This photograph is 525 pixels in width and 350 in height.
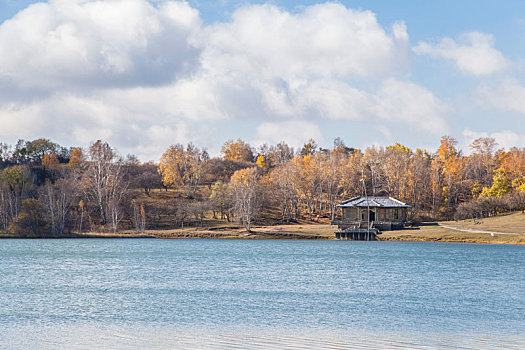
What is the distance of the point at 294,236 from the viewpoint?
288ft

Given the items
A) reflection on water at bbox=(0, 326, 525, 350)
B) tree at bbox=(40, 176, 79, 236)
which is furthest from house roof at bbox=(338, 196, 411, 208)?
reflection on water at bbox=(0, 326, 525, 350)

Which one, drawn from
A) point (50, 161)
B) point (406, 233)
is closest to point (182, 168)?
point (50, 161)

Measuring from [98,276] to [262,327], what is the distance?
70.9 feet

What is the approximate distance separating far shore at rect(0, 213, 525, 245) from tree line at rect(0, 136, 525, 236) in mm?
3590

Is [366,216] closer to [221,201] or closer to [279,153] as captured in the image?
[221,201]

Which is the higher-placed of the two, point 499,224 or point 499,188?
point 499,188

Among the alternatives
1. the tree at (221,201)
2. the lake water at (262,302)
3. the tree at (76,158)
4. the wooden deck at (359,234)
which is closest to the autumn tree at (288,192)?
the tree at (221,201)

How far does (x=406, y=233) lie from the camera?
274 ft

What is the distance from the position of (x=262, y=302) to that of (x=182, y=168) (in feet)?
334

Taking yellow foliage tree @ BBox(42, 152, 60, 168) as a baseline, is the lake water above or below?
below

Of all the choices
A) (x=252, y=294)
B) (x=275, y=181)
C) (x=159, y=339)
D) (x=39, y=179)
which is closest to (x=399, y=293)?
(x=252, y=294)

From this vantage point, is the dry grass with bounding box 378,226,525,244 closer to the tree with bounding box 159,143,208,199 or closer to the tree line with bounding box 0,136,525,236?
the tree line with bounding box 0,136,525,236

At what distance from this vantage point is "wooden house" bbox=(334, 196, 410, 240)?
89.6 metres

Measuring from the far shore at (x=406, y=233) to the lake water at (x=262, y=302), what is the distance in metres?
20.4
